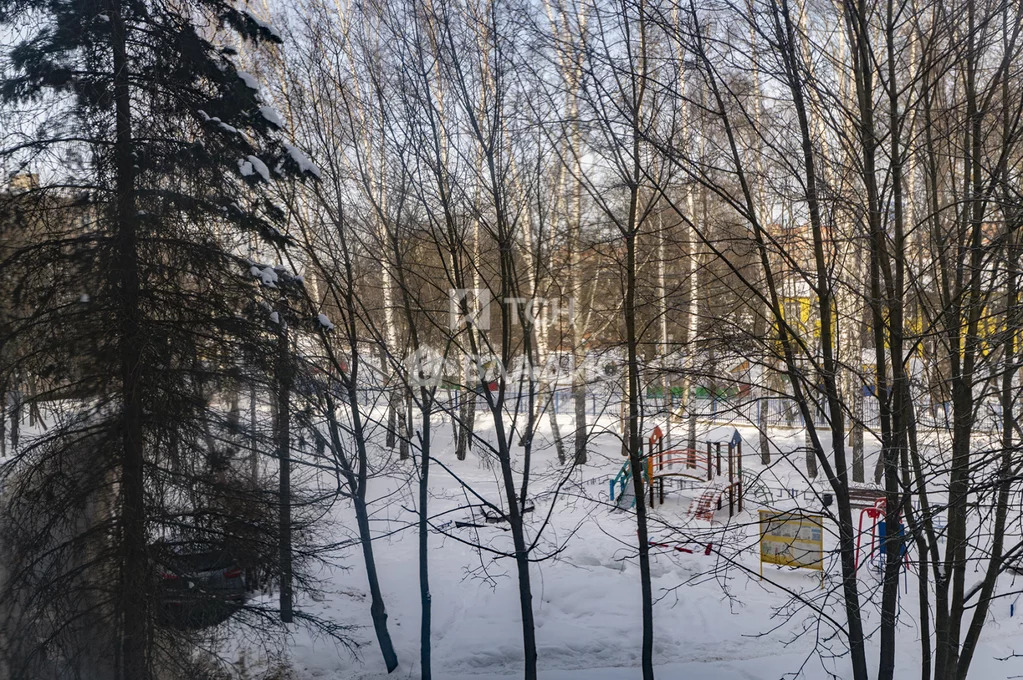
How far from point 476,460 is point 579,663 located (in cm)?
1152

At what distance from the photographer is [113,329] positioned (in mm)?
6422

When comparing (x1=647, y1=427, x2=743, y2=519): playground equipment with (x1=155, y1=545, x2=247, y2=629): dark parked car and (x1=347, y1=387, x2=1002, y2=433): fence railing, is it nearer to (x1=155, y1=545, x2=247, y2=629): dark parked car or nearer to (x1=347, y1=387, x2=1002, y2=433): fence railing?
(x1=347, y1=387, x2=1002, y2=433): fence railing

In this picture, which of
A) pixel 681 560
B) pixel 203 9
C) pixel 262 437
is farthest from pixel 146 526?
pixel 681 560

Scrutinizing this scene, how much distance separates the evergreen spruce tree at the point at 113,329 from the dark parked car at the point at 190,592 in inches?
6.1

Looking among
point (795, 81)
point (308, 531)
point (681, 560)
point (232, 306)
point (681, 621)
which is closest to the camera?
point (795, 81)

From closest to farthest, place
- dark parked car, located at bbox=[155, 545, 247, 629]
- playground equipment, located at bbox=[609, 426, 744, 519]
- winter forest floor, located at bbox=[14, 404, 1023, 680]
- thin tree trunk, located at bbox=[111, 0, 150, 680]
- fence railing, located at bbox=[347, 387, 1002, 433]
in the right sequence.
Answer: fence railing, located at bbox=[347, 387, 1002, 433]
thin tree trunk, located at bbox=[111, 0, 150, 680]
dark parked car, located at bbox=[155, 545, 247, 629]
winter forest floor, located at bbox=[14, 404, 1023, 680]
playground equipment, located at bbox=[609, 426, 744, 519]

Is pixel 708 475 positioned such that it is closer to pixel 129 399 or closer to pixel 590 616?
pixel 590 616

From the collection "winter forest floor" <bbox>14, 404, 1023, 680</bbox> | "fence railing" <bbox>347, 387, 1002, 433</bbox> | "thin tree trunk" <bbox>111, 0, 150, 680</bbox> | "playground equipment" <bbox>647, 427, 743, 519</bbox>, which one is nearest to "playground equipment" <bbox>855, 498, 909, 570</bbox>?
"winter forest floor" <bbox>14, 404, 1023, 680</bbox>

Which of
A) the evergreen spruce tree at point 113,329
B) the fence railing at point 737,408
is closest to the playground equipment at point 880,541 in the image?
the fence railing at point 737,408

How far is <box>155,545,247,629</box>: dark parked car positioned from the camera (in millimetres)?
6524

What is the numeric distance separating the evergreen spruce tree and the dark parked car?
15cm

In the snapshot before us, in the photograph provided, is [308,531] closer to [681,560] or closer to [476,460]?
[681,560]

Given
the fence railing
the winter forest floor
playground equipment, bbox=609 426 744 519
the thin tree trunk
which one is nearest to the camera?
the fence railing

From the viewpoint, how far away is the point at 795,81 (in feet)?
17.5
